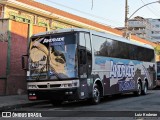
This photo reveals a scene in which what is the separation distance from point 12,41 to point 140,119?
13518 millimetres

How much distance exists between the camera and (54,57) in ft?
58.4

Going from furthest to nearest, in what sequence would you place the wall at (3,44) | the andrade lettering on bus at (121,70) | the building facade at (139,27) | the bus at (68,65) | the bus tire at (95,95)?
the building facade at (139,27) → the wall at (3,44) → the andrade lettering on bus at (121,70) → the bus tire at (95,95) → the bus at (68,65)

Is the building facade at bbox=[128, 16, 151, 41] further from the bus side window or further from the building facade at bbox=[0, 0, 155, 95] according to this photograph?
the bus side window

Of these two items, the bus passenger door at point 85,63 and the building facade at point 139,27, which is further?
the building facade at point 139,27

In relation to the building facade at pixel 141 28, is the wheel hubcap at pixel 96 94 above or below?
below

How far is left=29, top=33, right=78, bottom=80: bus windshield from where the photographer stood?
1750 cm

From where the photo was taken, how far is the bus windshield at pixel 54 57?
1750cm

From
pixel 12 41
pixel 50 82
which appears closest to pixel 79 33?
pixel 50 82

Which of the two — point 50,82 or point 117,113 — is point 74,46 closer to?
point 50,82

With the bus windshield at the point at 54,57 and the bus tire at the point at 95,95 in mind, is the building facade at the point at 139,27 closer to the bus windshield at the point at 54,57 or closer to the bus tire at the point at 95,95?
the bus tire at the point at 95,95

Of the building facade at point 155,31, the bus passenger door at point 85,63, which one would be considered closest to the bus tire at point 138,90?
the bus passenger door at point 85,63

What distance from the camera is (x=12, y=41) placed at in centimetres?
2444

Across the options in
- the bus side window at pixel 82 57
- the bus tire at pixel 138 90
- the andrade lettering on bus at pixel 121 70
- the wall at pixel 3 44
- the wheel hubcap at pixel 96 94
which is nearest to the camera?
the bus side window at pixel 82 57

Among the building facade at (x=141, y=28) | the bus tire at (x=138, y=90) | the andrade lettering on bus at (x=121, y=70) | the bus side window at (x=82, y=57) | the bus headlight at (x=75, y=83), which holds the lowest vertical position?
the bus tire at (x=138, y=90)
